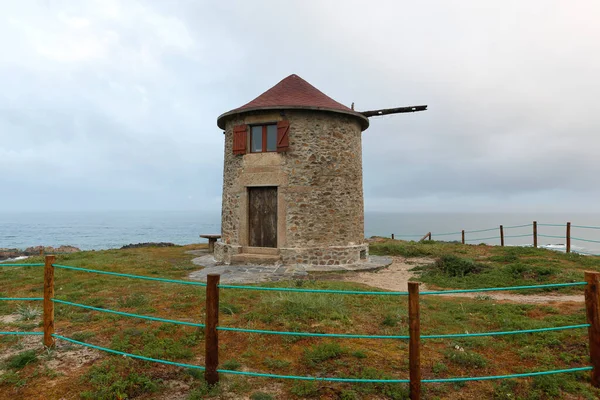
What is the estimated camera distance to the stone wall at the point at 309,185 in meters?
12.5

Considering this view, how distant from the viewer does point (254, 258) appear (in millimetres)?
12516

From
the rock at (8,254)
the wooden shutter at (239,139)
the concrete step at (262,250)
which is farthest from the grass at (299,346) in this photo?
the rock at (8,254)

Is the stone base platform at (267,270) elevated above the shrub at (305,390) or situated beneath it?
elevated above

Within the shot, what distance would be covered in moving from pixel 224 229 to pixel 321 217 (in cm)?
415

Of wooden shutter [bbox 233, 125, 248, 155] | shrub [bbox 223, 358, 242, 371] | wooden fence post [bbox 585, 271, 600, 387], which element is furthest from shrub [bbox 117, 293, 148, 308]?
wooden fence post [bbox 585, 271, 600, 387]

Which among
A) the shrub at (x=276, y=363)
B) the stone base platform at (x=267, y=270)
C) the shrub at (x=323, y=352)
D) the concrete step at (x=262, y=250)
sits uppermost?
the concrete step at (x=262, y=250)

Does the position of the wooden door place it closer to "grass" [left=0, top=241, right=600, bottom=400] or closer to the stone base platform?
the stone base platform

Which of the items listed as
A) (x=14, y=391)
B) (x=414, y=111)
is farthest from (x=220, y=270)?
(x=414, y=111)

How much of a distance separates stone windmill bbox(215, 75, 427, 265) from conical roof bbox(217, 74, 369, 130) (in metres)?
0.04

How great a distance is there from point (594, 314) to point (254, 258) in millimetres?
9993

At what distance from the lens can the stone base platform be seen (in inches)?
406

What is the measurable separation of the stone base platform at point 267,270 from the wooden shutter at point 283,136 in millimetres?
4325

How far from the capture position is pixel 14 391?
4078mm

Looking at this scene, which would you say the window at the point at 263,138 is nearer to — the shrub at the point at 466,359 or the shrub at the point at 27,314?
the shrub at the point at 27,314
